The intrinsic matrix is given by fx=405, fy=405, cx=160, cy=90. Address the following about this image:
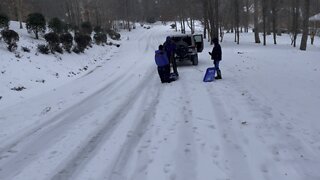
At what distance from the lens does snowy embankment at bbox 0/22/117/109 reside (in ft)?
53.5

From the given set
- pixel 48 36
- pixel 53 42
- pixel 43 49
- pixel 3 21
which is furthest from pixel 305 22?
pixel 3 21

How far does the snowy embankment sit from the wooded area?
13.4 metres

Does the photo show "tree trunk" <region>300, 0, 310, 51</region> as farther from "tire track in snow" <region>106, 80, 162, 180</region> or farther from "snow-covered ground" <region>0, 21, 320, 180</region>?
"tire track in snow" <region>106, 80, 162, 180</region>

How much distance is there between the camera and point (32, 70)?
20.0 metres

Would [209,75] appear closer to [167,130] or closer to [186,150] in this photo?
[167,130]

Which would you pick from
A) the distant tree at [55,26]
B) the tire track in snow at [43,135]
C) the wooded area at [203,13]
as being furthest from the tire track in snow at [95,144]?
the wooded area at [203,13]

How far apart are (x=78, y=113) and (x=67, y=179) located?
539cm

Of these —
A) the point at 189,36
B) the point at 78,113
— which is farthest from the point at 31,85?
the point at 189,36

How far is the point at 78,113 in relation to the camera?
38.7 feet

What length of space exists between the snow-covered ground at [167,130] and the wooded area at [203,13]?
70.9 feet

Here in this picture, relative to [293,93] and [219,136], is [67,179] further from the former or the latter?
[293,93]

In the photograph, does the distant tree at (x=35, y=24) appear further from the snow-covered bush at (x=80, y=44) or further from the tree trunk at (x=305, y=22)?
the tree trunk at (x=305, y=22)

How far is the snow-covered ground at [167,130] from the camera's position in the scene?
672 centimetres

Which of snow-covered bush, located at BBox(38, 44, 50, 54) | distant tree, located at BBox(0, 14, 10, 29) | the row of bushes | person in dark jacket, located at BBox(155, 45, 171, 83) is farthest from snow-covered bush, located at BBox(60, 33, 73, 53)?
person in dark jacket, located at BBox(155, 45, 171, 83)
